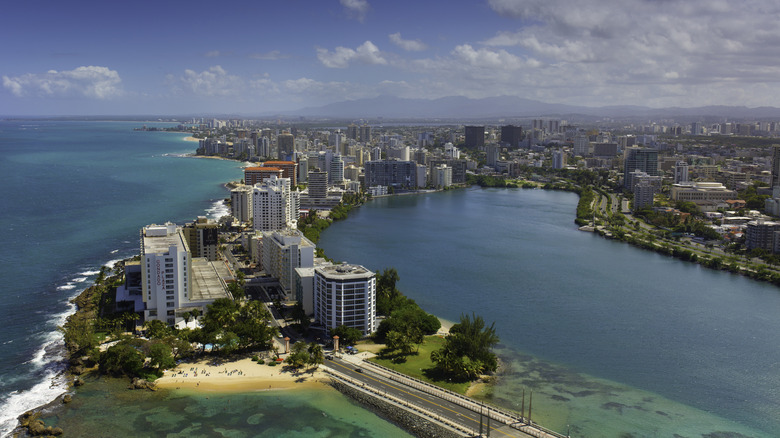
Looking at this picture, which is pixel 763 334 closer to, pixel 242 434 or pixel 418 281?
pixel 418 281

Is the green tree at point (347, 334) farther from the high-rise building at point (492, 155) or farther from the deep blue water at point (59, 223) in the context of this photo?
the high-rise building at point (492, 155)

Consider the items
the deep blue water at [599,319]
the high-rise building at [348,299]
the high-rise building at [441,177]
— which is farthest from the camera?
the high-rise building at [441,177]

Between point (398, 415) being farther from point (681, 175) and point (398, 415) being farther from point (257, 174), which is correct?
point (681, 175)

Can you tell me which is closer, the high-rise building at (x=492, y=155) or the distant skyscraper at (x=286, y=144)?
the distant skyscraper at (x=286, y=144)

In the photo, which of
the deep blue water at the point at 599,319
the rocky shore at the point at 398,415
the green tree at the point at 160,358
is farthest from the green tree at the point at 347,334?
the green tree at the point at 160,358

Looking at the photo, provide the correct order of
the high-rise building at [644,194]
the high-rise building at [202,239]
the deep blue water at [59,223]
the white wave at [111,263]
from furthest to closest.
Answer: the high-rise building at [644,194] → the high-rise building at [202,239] → the white wave at [111,263] → the deep blue water at [59,223]

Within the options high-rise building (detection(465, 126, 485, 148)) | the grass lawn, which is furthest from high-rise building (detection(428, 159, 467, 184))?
the grass lawn
